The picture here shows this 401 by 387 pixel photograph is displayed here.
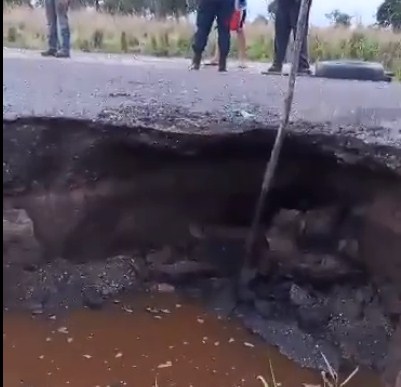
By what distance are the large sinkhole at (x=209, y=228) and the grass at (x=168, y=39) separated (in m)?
4.16

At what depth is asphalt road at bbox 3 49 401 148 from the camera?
348 centimetres

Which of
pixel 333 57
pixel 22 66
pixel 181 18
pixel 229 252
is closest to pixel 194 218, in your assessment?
pixel 229 252

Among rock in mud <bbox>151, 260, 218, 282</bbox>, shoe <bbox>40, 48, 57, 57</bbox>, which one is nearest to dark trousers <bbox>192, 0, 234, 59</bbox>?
shoe <bbox>40, 48, 57, 57</bbox>

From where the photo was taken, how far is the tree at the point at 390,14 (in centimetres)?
910

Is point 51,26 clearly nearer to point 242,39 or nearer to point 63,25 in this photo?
point 63,25

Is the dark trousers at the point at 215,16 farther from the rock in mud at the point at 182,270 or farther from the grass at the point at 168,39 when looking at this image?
the rock in mud at the point at 182,270

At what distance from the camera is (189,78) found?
4.95 metres

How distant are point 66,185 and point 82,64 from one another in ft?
7.77

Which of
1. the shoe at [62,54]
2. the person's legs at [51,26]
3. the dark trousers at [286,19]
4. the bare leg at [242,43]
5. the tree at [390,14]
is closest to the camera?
the dark trousers at [286,19]

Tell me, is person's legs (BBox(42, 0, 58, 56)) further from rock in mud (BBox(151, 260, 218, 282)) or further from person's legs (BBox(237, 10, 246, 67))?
A: rock in mud (BBox(151, 260, 218, 282))

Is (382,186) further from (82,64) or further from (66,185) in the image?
(82,64)

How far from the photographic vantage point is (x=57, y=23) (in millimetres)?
6203

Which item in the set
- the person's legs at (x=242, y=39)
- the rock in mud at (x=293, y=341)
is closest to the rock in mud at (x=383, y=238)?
the rock in mud at (x=293, y=341)

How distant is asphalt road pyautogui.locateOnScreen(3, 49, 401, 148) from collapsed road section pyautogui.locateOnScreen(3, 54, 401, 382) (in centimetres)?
2
